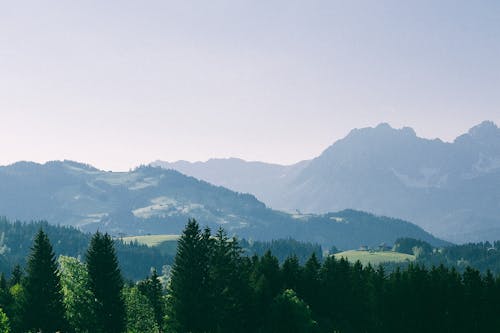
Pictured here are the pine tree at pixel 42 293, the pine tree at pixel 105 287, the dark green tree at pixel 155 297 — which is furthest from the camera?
the dark green tree at pixel 155 297

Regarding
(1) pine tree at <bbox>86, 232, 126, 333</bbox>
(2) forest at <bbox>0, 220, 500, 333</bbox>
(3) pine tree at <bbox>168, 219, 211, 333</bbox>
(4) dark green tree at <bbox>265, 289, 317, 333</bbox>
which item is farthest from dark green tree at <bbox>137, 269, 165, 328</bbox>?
(3) pine tree at <bbox>168, 219, 211, 333</bbox>

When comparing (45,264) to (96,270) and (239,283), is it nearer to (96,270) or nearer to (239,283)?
(96,270)

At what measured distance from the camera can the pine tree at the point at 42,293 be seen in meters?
65.1

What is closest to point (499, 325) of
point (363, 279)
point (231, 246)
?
point (363, 279)

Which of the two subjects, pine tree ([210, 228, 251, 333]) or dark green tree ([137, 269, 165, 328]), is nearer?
pine tree ([210, 228, 251, 333])

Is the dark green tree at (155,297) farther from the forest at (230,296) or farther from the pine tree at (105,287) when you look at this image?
the pine tree at (105,287)

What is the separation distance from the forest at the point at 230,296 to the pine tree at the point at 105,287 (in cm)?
12

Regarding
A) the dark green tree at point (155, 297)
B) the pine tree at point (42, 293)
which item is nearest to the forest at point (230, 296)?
the pine tree at point (42, 293)

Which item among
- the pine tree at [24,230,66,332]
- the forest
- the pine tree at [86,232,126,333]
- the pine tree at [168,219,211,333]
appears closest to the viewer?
the pine tree at [24,230,66,332]

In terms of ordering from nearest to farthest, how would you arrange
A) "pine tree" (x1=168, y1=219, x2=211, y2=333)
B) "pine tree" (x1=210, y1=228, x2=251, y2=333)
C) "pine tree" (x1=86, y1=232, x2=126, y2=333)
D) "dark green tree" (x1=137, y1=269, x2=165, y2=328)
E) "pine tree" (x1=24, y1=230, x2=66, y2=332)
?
"pine tree" (x1=24, y1=230, x2=66, y2=332) → "pine tree" (x1=168, y1=219, x2=211, y2=333) → "pine tree" (x1=86, y1=232, x2=126, y2=333) → "pine tree" (x1=210, y1=228, x2=251, y2=333) → "dark green tree" (x1=137, y1=269, x2=165, y2=328)

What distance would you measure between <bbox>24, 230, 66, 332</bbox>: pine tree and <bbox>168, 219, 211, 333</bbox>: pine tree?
12.7m

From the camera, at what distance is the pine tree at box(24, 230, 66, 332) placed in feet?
214

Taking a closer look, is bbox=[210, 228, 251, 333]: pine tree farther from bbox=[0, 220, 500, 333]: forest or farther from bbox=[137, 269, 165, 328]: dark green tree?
bbox=[137, 269, 165, 328]: dark green tree

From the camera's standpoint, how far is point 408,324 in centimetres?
9094
